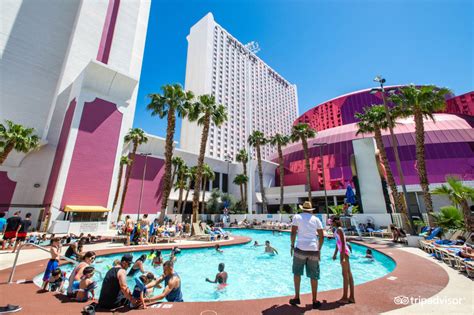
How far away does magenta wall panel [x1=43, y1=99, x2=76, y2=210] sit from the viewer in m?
21.3

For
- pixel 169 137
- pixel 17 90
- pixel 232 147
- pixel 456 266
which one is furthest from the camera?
pixel 232 147

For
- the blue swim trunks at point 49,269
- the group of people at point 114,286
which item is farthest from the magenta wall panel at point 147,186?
the group of people at point 114,286

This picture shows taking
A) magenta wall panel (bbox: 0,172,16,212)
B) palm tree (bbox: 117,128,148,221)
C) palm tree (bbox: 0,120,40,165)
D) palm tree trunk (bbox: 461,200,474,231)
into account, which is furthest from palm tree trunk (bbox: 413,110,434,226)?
magenta wall panel (bbox: 0,172,16,212)

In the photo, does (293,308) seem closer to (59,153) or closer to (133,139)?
(59,153)

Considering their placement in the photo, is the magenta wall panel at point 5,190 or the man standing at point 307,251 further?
the magenta wall panel at point 5,190

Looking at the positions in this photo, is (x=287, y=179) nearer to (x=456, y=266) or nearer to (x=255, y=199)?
(x=255, y=199)

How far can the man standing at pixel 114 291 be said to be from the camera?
3.76 m

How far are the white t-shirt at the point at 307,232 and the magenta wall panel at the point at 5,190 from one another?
30.9 meters

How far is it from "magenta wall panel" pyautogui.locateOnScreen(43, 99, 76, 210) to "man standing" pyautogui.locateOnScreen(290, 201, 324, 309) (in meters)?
25.5

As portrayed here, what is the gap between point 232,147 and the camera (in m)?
75.1

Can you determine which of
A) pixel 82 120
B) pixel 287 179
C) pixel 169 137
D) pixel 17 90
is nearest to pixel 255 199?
pixel 287 179

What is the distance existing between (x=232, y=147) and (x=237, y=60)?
4268cm

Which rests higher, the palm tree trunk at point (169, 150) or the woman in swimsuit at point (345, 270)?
the palm tree trunk at point (169, 150)

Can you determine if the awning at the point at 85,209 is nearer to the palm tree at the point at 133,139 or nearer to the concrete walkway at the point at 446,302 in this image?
the palm tree at the point at 133,139
